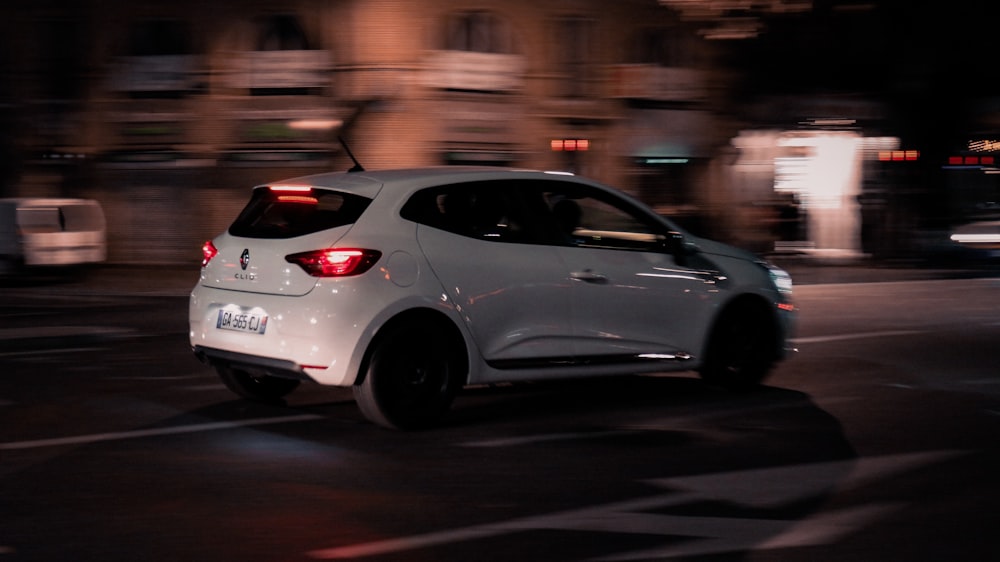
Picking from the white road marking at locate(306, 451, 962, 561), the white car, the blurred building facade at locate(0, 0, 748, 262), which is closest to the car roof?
the white car

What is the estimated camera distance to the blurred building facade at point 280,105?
28.3m

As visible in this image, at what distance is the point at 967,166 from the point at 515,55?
9654 millimetres

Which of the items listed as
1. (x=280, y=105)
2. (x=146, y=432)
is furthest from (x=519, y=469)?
(x=280, y=105)

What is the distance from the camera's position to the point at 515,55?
2938cm

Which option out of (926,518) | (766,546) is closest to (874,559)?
(766,546)

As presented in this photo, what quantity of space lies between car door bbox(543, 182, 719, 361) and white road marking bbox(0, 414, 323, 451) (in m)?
1.74

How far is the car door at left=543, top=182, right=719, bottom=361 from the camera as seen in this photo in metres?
8.49

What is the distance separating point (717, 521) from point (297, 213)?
3.22m

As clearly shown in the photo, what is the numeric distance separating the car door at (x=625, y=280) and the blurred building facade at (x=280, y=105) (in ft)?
62.0

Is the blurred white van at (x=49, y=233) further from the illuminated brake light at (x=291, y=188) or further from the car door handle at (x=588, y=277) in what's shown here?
the car door handle at (x=588, y=277)

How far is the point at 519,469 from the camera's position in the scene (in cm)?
690

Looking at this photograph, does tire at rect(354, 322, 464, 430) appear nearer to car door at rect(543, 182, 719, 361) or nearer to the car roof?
the car roof

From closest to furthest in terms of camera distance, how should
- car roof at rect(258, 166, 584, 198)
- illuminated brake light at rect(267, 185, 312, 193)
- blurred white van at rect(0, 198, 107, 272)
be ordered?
car roof at rect(258, 166, 584, 198) → illuminated brake light at rect(267, 185, 312, 193) → blurred white van at rect(0, 198, 107, 272)

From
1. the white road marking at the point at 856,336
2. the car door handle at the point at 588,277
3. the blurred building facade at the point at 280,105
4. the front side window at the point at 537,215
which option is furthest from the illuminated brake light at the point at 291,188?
the blurred building facade at the point at 280,105
